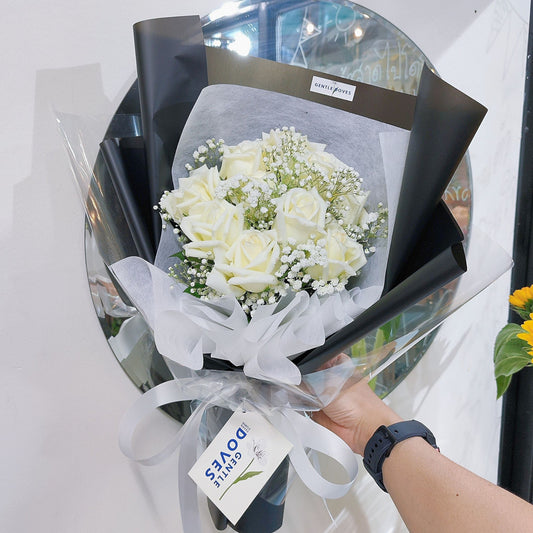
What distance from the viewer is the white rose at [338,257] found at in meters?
0.54

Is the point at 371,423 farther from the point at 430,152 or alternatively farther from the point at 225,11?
the point at 225,11

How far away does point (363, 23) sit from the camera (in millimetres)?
777

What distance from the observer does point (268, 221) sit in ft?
1.81

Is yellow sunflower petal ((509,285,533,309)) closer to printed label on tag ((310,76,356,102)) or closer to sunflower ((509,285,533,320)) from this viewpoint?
sunflower ((509,285,533,320))

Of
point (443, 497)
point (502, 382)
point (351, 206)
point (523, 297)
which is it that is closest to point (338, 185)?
point (351, 206)

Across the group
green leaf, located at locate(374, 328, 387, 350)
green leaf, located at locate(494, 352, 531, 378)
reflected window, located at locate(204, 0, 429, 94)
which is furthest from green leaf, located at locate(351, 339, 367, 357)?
green leaf, located at locate(494, 352, 531, 378)

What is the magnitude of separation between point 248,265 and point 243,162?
5.3 inches

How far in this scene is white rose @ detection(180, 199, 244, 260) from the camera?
0.52m

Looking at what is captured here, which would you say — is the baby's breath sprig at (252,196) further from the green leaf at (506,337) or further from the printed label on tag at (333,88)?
the green leaf at (506,337)

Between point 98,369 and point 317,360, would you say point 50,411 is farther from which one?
point 317,360

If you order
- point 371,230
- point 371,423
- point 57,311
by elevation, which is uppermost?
point 371,230

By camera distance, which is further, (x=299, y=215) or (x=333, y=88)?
(x=333, y=88)

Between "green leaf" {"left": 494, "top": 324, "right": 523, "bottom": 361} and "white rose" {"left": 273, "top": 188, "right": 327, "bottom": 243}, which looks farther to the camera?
"green leaf" {"left": 494, "top": 324, "right": 523, "bottom": 361}

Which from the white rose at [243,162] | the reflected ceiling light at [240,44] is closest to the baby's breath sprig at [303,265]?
the white rose at [243,162]
